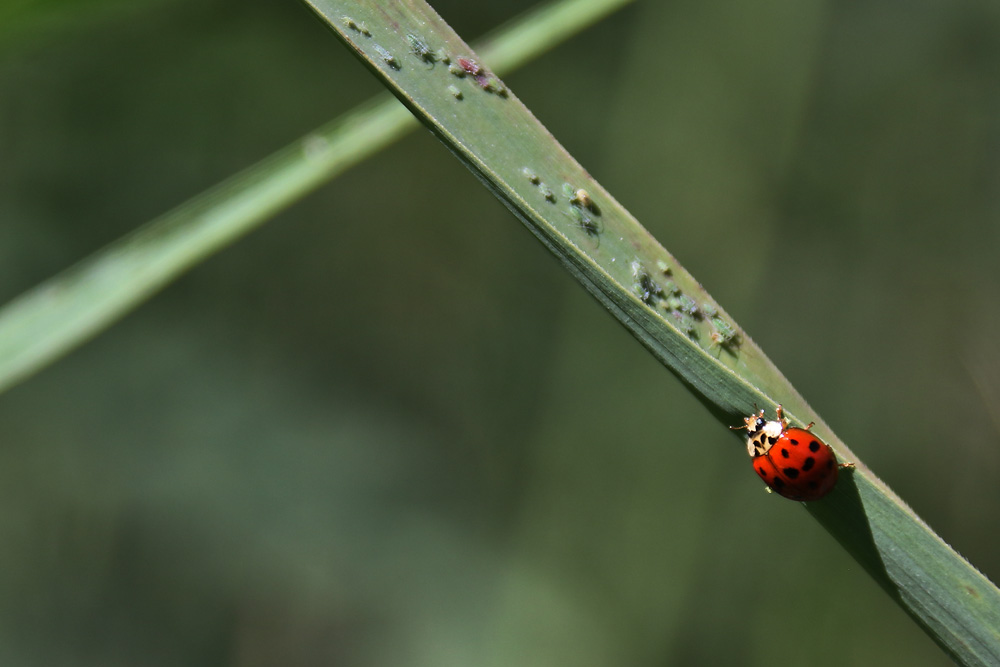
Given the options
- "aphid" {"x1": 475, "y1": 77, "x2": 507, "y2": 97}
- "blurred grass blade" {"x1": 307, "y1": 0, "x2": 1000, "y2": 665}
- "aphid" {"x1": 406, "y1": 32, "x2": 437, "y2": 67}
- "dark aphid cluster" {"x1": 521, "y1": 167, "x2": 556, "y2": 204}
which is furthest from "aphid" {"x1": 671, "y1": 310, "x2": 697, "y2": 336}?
"aphid" {"x1": 406, "y1": 32, "x2": 437, "y2": 67}

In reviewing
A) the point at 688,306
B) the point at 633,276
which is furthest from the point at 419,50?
the point at 688,306

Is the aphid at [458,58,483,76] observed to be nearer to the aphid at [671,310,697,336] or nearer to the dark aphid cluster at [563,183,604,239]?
the dark aphid cluster at [563,183,604,239]

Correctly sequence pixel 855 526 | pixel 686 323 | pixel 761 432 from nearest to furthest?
pixel 855 526 < pixel 686 323 < pixel 761 432

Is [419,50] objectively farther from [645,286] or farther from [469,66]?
[645,286]

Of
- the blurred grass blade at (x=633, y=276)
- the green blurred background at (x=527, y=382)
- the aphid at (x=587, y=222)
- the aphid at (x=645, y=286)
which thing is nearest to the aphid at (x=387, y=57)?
the blurred grass blade at (x=633, y=276)

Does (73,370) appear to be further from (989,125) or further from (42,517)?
(989,125)

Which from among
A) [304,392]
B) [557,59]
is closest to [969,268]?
[557,59]
